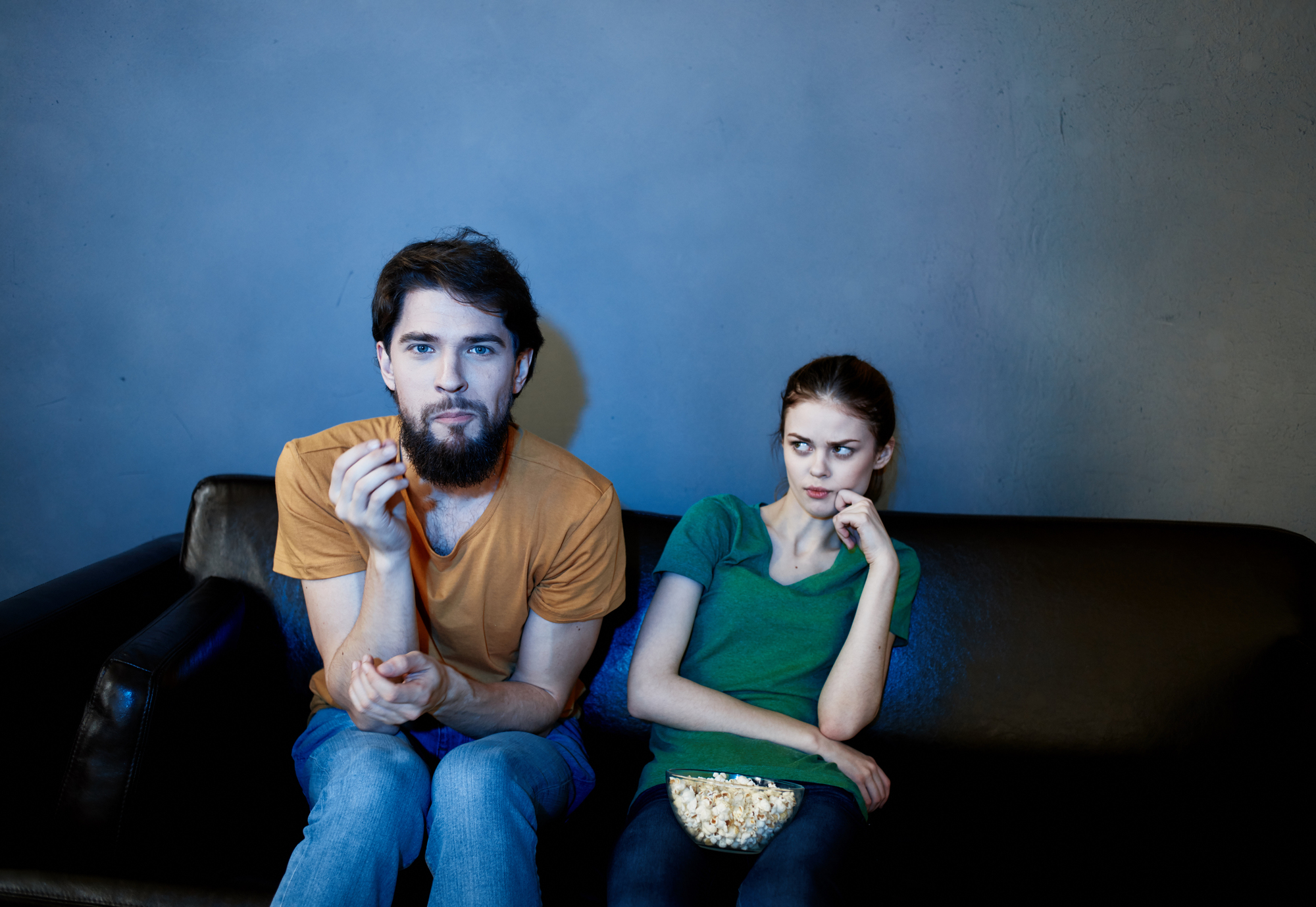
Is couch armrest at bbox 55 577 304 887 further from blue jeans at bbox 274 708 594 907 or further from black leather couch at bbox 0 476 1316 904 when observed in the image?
blue jeans at bbox 274 708 594 907

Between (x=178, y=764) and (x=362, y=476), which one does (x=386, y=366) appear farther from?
→ (x=178, y=764)

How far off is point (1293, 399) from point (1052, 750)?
3.66ft

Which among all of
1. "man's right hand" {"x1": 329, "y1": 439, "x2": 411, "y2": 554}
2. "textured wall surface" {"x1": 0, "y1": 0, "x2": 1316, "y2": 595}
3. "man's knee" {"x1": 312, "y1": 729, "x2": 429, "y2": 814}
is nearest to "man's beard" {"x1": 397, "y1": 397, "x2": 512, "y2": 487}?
"man's right hand" {"x1": 329, "y1": 439, "x2": 411, "y2": 554}

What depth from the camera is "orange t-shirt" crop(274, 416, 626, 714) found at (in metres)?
1.21

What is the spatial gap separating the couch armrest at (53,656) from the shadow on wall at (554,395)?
823 mm

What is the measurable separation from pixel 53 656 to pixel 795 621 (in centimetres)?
119

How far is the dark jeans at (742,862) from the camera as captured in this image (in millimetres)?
994

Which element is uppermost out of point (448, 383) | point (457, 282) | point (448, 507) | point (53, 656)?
point (457, 282)

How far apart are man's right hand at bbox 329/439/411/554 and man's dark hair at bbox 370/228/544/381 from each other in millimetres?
250

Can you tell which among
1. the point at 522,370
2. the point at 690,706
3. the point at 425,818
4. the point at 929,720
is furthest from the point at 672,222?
the point at 425,818

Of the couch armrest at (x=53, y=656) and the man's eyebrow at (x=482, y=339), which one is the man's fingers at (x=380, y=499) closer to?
the man's eyebrow at (x=482, y=339)

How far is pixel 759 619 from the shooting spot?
4.36 ft

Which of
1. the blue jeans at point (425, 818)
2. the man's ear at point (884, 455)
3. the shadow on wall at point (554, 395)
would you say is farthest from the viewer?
the shadow on wall at point (554, 395)

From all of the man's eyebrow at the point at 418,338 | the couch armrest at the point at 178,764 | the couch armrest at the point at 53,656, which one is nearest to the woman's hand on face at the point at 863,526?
the man's eyebrow at the point at 418,338
